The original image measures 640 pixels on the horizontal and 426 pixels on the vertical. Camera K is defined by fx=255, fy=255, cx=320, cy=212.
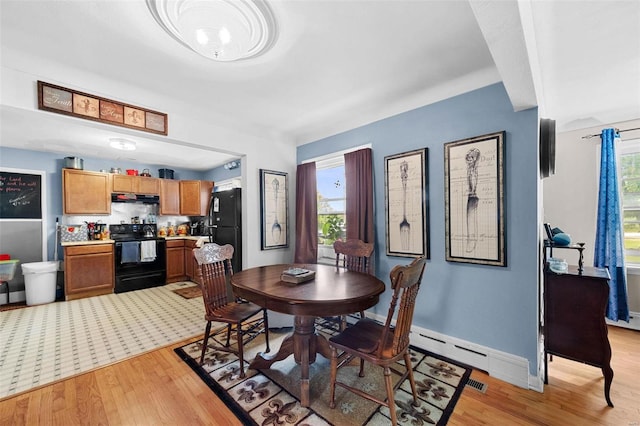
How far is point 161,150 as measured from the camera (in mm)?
4453

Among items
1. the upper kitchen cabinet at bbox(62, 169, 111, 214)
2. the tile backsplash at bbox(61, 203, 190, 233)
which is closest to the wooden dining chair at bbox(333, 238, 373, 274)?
the upper kitchen cabinet at bbox(62, 169, 111, 214)

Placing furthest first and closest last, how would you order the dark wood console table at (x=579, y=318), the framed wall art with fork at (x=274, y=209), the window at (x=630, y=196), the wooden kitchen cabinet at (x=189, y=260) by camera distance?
1. the wooden kitchen cabinet at (x=189, y=260)
2. the framed wall art with fork at (x=274, y=209)
3. the window at (x=630, y=196)
4. the dark wood console table at (x=579, y=318)

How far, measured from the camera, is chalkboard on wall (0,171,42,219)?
13.5 feet

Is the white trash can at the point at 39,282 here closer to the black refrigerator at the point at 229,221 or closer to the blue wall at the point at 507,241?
the black refrigerator at the point at 229,221

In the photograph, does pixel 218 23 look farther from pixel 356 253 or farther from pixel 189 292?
pixel 189 292

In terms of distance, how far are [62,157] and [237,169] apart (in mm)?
3042

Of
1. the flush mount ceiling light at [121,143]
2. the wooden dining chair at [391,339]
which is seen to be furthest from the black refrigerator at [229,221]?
the wooden dining chair at [391,339]

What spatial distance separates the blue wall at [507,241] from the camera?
1992 mm

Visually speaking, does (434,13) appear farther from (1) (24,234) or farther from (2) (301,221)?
(1) (24,234)

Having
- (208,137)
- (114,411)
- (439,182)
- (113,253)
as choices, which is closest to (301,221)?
(208,137)

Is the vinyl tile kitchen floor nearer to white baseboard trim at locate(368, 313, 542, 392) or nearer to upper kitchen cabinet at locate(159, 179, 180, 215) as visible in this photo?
upper kitchen cabinet at locate(159, 179, 180, 215)

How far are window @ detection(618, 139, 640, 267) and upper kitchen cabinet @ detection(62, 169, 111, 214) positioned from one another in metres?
7.78

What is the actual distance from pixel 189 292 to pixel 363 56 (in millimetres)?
4617

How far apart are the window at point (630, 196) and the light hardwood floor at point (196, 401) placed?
5.30ft
